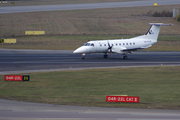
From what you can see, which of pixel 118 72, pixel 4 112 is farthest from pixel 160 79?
pixel 4 112

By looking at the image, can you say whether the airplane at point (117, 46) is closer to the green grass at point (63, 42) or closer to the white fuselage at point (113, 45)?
the white fuselage at point (113, 45)

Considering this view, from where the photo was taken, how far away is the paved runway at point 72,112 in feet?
49.8

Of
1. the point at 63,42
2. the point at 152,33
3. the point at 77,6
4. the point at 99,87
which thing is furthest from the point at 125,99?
the point at 77,6

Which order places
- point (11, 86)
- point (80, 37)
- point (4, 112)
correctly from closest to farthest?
point (4, 112)
point (11, 86)
point (80, 37)

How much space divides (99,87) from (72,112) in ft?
27.0

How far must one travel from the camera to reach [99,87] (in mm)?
24078

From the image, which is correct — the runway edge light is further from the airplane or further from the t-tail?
the t-tail

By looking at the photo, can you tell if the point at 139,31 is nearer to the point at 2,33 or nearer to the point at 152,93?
the point at 2,33

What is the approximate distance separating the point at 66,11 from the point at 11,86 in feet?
254

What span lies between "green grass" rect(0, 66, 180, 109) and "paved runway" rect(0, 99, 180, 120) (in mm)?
1242

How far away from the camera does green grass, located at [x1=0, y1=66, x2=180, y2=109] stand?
19.4m

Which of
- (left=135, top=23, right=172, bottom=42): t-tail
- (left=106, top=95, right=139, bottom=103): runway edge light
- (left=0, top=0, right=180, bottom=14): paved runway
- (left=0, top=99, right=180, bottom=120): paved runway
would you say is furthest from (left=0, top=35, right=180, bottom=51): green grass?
(left=0, top=99, right=180, bottom=120): paved runway

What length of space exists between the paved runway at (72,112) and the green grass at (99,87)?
1242mm

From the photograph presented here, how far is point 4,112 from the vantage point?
15852 millimetres
